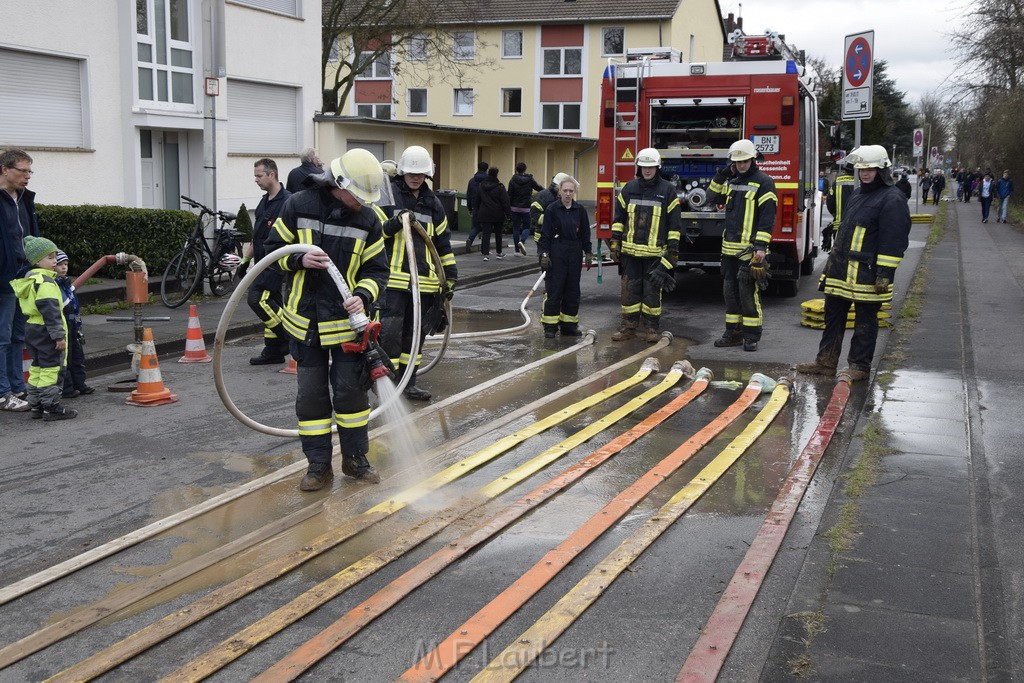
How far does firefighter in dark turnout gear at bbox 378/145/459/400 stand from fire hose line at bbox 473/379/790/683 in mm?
2337

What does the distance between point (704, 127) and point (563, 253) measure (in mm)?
3638

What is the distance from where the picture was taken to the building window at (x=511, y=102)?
5034 cm

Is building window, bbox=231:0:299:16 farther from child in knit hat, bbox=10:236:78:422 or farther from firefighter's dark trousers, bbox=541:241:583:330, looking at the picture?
child in knit hat, bbox=10:236:78:422

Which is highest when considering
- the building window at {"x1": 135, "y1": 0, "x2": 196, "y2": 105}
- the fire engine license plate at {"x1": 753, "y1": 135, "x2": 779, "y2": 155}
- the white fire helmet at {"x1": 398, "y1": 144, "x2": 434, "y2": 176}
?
the building window at {"x1": 135, "y1": 0, "x2": 196, "y2": 105}

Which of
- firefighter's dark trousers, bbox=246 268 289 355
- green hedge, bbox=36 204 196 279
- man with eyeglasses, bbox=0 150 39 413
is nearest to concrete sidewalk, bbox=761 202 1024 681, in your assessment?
firefighter's dark trousers, bbox=246 268 289 355

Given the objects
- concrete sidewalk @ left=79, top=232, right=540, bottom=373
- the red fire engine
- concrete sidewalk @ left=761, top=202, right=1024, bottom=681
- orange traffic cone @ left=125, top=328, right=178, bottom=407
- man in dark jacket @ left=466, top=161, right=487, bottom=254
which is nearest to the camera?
concrete sidewalk @ left=761, top=202, right=1024, bottom=681

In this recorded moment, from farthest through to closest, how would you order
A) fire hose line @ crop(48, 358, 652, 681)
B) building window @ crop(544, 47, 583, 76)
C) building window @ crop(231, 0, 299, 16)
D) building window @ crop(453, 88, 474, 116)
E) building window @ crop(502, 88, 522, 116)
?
building window @ crop(453, 88, 474, 116)
building window @ crop(502, 88, 522, 116)
building window @ crop(544, 47, 583, 76)
building window @ crop(231, 0, 299, 16)
fire hose line @ crop(48, 358, 652, 681)

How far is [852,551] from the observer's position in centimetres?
513

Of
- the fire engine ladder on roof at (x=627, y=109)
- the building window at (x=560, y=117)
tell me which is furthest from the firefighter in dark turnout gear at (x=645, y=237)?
the building window at (x=560, y=117)

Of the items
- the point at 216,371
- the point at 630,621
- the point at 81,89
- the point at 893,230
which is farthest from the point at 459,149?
the point at 630,621

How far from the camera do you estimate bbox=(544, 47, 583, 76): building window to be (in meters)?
49.1

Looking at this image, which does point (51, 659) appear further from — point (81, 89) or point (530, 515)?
point (81, 89)

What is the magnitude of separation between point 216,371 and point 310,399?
0.64 metres

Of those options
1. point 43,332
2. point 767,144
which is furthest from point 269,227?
point 767,144
